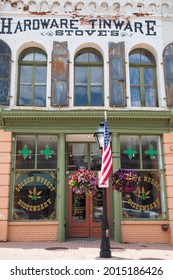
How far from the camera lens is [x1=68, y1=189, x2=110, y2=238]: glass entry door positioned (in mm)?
13438

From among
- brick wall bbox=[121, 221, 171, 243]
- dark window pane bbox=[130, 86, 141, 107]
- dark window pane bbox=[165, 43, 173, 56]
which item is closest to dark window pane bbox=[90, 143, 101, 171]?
dark window pane bbox=[130, 86, 141, 107]

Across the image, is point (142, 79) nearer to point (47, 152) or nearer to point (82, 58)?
point (82, 58)

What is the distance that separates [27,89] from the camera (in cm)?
1411

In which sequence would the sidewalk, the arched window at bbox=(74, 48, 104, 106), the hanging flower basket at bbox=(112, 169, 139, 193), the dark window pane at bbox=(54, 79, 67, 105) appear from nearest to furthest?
the sidewalk < the hanging flower basket at bbox=(112, 169, 139, 193) < the dark window pane at bbox=(54, 79, 67, 105) < the arched window at bbox=(74, 48, 104, 106)

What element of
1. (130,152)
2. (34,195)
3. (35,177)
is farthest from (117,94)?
(34,195)

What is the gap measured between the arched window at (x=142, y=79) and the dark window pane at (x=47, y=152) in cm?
397

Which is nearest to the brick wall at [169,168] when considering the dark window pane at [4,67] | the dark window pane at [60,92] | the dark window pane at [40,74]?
the dark window pane at [60,92]

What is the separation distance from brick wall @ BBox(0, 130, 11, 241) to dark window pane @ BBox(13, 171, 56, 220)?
400mm

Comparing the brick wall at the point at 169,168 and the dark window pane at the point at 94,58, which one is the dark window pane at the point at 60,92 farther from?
the brick wall at the point at 169,168

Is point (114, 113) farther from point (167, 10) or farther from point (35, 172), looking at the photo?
point (167, 10)

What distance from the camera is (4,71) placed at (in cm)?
1372

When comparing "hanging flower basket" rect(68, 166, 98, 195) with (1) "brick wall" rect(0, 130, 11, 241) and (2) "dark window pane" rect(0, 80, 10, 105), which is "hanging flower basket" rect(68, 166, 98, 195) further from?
(2) "dark window pane" rect(0, 80, 10, 105)

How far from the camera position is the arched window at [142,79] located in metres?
14.1

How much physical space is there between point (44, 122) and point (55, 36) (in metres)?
4.08
